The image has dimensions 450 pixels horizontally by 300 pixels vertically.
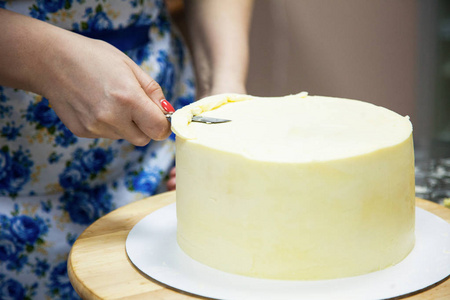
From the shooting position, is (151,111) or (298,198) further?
(151,111)

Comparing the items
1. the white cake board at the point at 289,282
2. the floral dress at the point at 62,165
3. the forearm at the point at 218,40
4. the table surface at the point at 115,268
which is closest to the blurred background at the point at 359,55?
the forearm at the point at 218,40

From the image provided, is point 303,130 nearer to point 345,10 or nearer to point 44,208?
point 44,208

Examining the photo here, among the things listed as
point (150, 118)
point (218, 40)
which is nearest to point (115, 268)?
point (150, 118)

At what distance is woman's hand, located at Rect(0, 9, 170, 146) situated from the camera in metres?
0.87

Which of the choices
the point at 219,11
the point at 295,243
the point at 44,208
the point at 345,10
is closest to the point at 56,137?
the point at 44,208

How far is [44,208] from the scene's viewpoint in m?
1.18

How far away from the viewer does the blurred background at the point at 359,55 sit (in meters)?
2.75

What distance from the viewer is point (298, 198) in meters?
0.74

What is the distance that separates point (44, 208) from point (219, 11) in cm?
62

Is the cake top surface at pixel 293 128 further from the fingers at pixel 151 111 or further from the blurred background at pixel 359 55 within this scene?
the blurred background at pixel 359 55

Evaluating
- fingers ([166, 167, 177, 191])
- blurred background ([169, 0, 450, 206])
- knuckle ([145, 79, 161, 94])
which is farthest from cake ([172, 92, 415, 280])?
blurred background ([169, 0, 450, 206])

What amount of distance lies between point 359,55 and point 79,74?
87.0 inches

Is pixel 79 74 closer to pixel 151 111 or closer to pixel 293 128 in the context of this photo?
pixel 151 111

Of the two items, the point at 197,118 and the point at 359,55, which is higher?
the point at 197,118
